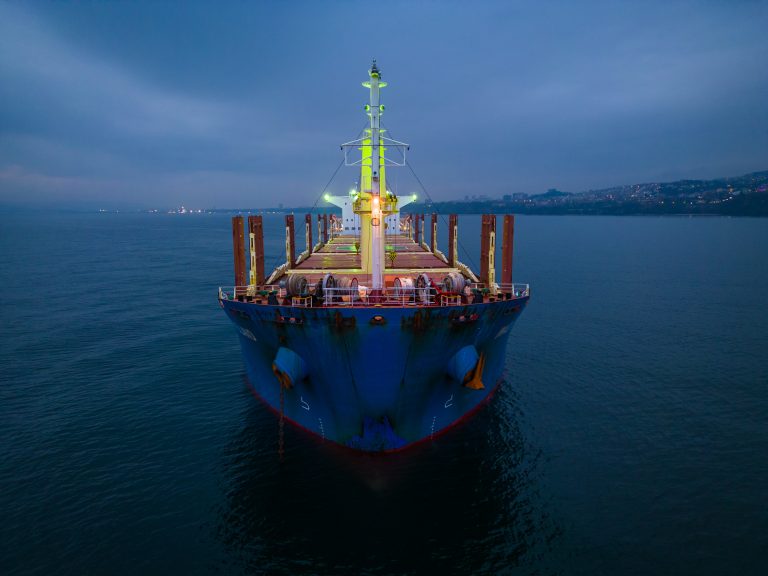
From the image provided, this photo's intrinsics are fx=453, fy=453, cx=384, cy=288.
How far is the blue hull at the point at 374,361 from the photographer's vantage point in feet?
59.3

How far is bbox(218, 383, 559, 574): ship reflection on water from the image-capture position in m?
15.3

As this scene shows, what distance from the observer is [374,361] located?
18375 millimetres

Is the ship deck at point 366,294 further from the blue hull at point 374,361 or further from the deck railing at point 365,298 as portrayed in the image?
the blue hull at point 374,361

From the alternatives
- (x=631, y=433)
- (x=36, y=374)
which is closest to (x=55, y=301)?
(x=36, y=374)

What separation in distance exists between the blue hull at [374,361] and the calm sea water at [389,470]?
1342 millimetres

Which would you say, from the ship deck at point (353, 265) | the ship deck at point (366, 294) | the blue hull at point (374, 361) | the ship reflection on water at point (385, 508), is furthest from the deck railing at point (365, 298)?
the ship reflection on water at point (385, 508)

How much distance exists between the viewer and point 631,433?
2355 cm

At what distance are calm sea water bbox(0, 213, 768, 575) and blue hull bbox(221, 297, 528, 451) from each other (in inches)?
52.8

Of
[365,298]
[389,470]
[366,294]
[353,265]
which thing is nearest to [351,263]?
[353,265]

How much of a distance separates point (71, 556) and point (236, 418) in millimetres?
10077

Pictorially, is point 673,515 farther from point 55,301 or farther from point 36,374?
point 55,301

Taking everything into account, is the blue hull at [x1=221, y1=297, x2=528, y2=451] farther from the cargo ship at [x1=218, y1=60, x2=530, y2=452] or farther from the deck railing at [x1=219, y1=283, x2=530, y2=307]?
the deck railing at [x1=219, y1=283, x2=530, y2=307]

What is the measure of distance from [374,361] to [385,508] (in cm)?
558

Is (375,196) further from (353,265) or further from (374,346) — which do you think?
(353,265)
